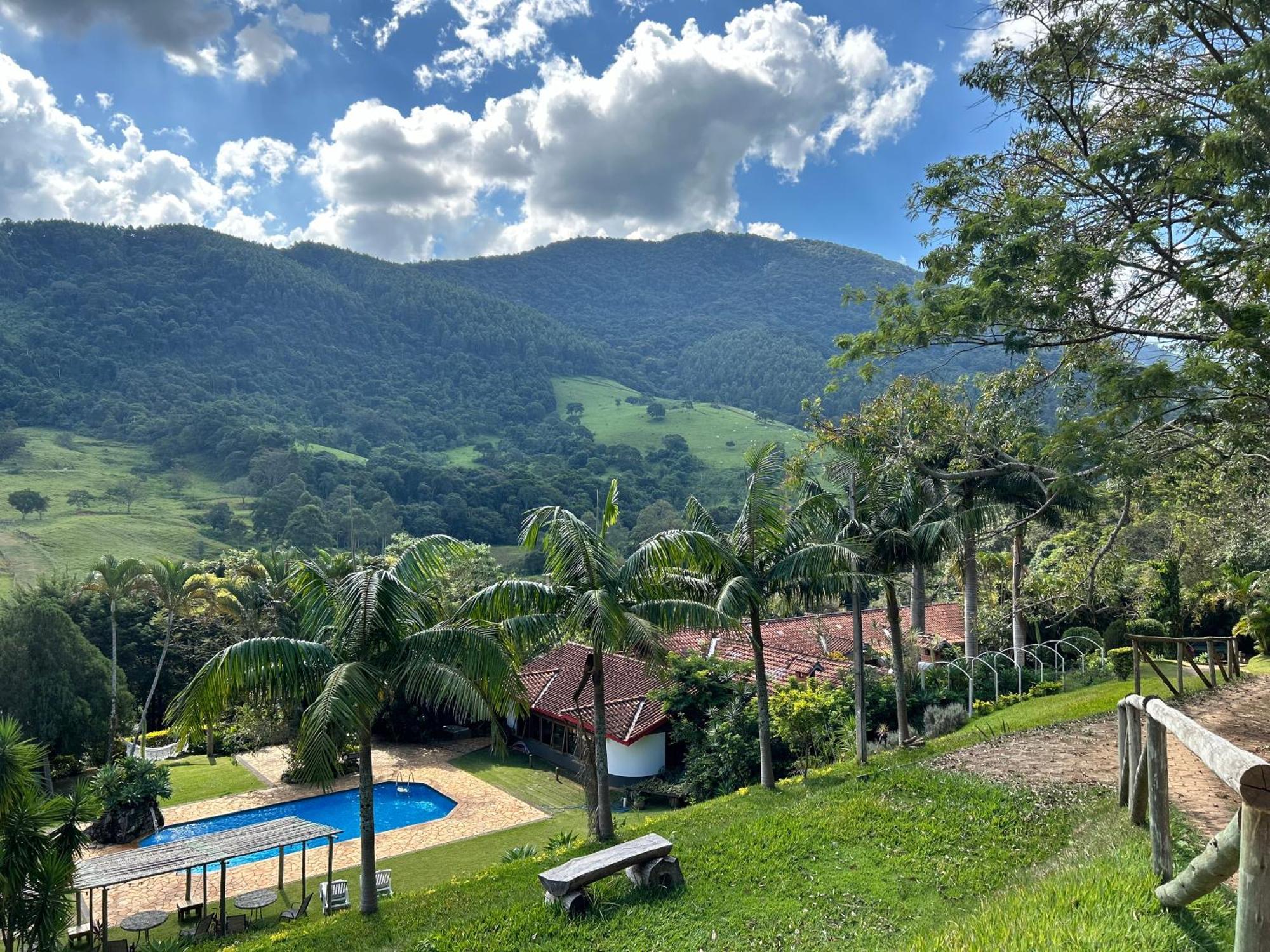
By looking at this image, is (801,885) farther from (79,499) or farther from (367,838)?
(79,499)

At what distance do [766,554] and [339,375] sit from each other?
14652cm

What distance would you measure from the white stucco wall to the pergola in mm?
10001

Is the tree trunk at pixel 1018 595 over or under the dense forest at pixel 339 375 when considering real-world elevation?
under

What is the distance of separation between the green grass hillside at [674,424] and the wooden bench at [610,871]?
94696 millimetres

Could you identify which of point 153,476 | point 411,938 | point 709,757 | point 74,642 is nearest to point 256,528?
point 153,476

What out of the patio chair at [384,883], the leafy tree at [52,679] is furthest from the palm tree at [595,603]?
the leafy tree at [52,679]

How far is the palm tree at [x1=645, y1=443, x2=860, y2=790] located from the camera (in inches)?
553

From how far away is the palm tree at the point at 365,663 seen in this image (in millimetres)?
10422

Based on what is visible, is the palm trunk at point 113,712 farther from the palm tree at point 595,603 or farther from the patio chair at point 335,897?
the palm tree at point 595,603

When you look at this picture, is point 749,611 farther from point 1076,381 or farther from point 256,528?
point 256,528

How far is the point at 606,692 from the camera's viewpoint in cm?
2564

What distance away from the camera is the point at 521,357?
16475cm

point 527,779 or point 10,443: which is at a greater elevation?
point 10,443

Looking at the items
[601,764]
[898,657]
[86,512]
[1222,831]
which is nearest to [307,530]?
[86,512]
